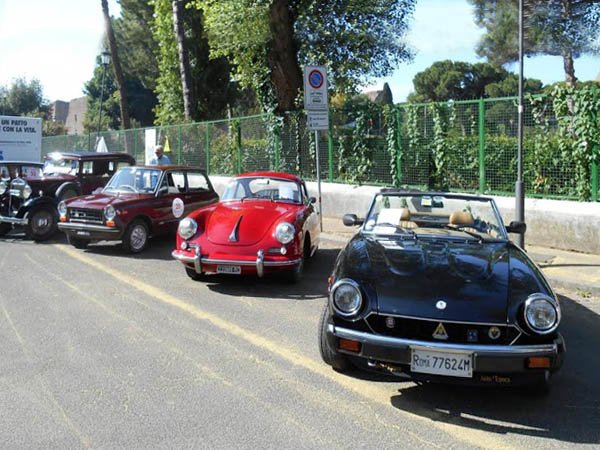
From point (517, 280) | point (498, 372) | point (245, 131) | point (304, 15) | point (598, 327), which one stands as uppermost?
point (304, 15)

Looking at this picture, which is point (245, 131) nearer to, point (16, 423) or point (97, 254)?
point (97, 254)

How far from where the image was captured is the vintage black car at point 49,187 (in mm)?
11348

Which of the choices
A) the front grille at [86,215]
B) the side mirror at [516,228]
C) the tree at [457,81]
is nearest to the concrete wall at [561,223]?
the side mirror at [516,228]

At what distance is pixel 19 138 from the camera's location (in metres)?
19.0

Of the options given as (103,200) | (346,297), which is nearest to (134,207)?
(103,200)

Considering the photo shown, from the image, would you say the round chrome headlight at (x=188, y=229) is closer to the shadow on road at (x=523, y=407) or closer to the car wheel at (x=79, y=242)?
the car wheel at (x=79, y=242)

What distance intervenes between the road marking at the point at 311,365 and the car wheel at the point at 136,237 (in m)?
1.71

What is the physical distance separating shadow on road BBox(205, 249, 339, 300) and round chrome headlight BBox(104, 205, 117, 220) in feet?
8.57

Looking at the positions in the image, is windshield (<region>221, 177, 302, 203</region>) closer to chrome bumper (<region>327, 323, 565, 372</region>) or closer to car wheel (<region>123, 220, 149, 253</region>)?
car wheel (<region>123, 220, 149, 253</region>)

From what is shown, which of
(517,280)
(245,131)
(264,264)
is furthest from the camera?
(245,131)

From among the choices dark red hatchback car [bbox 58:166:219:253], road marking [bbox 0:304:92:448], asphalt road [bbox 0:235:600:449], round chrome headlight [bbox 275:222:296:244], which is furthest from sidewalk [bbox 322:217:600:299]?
dark red hatchback car [bbox 58:166:219:253]

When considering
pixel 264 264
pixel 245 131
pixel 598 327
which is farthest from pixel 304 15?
pixel 598 327

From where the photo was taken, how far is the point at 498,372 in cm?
367

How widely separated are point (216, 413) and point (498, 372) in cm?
181
